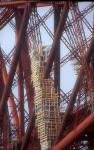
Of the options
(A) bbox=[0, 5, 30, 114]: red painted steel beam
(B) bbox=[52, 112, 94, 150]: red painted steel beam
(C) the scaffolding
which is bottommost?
(B) bbox=[52, 112, 94, 150]: red painted steel beam

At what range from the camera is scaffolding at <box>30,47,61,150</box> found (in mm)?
16266

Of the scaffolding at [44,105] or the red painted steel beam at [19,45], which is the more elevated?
the red painted steel beam at [19,45]

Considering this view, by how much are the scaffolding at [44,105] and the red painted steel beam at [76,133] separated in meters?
0.55

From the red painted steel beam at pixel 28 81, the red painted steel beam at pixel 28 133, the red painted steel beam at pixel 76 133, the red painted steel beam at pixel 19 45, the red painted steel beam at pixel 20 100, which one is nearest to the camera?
the red painted steel beam at pixel 76 133

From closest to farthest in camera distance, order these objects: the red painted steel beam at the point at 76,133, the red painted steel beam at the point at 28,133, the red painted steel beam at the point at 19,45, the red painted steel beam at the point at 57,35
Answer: the red painted steel beam at the point at 76,133 < the red painted steel beam at the point at 57,35 < the red painted steel beam at the point at 19,45 < the red painted steel beam at the point at 28,133

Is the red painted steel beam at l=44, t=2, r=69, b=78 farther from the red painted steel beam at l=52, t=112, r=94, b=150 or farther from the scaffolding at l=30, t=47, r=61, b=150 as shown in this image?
the red painted steel beam at l=52, t=112, r=94, b=150

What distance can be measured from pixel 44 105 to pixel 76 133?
2.25 meters

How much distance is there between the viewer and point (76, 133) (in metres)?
14.9

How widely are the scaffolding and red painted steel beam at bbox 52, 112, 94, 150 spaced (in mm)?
552

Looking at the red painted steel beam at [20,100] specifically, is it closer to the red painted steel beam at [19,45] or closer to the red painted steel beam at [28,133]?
the red painted steel beam at [28,133]

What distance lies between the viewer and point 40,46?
58.0 ft

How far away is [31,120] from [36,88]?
4.91 ft

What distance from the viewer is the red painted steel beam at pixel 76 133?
13.9 metres

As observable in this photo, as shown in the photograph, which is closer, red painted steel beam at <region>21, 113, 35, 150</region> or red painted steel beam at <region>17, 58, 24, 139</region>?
red painted steel beam at <region>21, 113, 35, 150</region>
